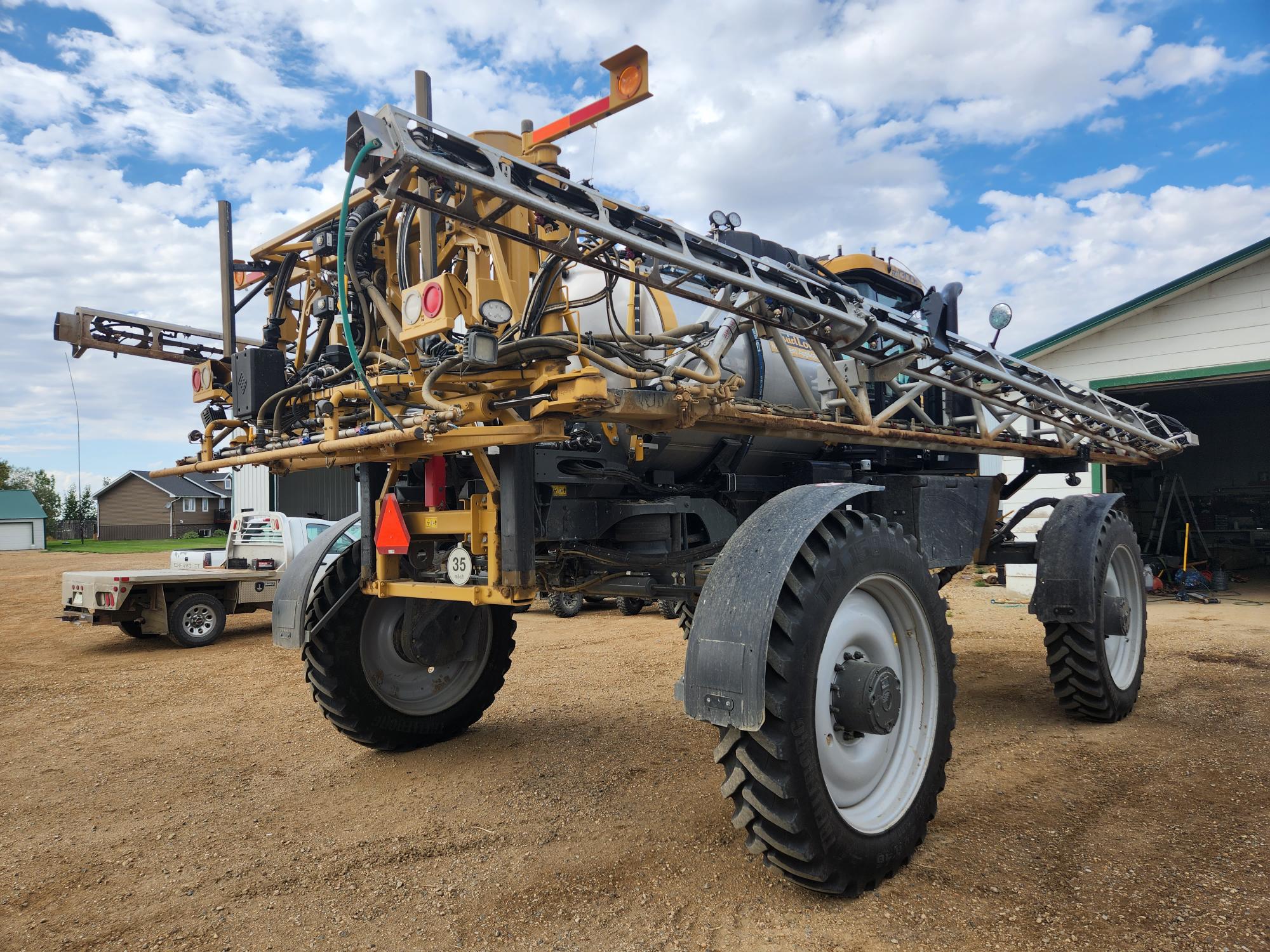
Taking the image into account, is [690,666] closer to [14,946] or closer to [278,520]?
[14,946]

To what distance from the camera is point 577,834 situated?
3.93 metres

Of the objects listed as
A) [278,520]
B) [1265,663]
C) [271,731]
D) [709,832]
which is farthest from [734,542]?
[278,520]

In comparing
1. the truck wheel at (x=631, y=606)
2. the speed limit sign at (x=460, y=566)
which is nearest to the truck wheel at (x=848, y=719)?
the speed limit sign at (x=460, y=566)

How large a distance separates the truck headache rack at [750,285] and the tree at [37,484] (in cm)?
7732

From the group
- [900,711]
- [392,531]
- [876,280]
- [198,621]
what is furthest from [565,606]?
[900,711]

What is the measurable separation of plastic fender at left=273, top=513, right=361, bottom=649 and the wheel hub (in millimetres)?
3066

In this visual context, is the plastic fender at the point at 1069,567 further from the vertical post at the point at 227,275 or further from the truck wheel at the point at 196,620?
the truck wheel at the point at 196,620

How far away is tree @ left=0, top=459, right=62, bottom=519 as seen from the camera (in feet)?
234

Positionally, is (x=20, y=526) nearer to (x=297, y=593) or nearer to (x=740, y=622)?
(x=297, y=593)

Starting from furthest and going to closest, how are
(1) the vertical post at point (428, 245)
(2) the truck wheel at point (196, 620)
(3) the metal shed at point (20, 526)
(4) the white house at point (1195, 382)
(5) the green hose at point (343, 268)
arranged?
(3) the metal shed at point (20, 526) → (4) the white house at point (1195, 382) → (2) the truck wheel at point (196, 620) → (1) the vertical post at point (428, 245) → (5) the green hose at point (343, 268)

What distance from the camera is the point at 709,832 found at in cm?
386

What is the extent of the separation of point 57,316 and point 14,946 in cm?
308

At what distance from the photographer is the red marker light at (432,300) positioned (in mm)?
3375

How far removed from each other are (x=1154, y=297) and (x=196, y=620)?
14769mm
